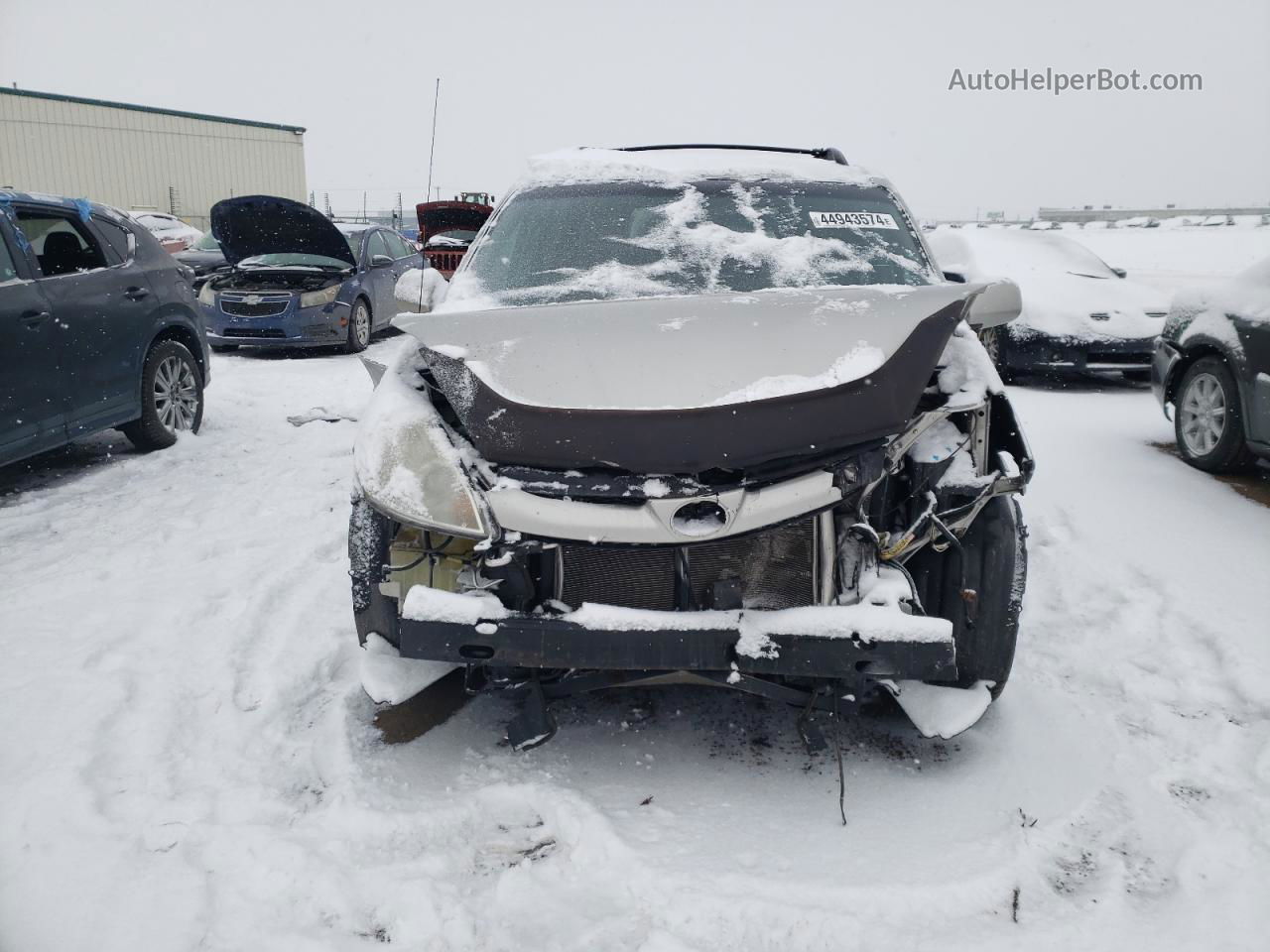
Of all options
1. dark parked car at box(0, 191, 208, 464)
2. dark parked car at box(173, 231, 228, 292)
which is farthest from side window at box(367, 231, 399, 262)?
dark parked car at box(0, 191, 208, 464)

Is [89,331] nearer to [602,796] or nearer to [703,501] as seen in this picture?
[602,796]

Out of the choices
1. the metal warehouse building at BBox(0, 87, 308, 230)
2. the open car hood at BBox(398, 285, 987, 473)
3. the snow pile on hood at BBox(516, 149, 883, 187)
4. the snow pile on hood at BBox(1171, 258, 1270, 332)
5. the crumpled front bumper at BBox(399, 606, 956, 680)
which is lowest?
the crumpled front bumper at BBox(399, 606, 956, 680)

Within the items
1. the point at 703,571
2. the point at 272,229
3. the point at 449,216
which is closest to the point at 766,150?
the point at 703,571

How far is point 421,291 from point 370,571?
140 centimetres

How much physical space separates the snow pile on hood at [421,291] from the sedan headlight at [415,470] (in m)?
0.96

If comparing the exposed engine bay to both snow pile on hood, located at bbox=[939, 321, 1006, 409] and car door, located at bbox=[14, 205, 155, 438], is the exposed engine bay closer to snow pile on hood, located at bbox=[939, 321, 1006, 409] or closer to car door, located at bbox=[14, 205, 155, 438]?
car door, located at bbox=[14, 205, 155, 438]

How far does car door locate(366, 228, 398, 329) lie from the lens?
11453 mm

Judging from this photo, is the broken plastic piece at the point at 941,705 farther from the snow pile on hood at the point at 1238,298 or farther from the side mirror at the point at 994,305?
the snow pile on hood at the point at 1238,298

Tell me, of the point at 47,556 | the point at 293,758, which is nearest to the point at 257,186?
the point at 47,556

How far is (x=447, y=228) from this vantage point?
1559 centimetres

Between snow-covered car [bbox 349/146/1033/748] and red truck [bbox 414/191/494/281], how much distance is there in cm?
1055

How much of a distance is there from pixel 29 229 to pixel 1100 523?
616 cm

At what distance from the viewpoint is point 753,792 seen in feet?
8.67

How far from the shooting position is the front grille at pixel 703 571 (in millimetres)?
2512
